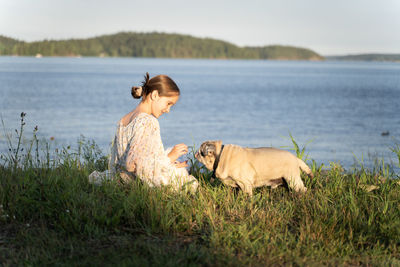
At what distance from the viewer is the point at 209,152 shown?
4.68 metres

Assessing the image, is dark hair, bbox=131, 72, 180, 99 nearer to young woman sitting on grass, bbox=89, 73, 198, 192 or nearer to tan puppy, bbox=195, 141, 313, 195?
young woman sitting on grass, bbox=89, 73, 198, 192

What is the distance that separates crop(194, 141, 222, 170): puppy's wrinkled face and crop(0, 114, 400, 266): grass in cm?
44

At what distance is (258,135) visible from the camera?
22.3m

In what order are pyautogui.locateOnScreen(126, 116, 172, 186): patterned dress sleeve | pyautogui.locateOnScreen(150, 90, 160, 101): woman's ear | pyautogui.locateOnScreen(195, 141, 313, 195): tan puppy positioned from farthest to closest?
1. pyautogui.locateOnScreen(150, 90, 160, 101): woman's ear
2. pyautogui.locateOnScreen(126, 116, 172, 186): patterned dress sleeve
3. pyautogui.locateOnScreen(195, 141, 313, 195): tan puppy

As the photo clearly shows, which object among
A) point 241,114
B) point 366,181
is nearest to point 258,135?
point 241,114

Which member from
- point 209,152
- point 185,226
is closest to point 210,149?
point 209,152

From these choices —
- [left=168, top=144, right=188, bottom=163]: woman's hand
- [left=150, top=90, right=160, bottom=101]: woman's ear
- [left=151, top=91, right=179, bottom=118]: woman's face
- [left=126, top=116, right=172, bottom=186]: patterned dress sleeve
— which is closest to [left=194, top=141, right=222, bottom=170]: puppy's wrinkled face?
[left=168, top=144, right=188, bottom=163]: woman's hand

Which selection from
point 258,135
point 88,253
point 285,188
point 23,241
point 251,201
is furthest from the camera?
point 258,135

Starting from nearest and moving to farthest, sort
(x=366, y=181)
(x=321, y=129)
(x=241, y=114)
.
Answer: (x=366, y=181)
(x=321, y=129)
(x=241, y=114)

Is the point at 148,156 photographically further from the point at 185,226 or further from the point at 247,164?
the point at 247,164

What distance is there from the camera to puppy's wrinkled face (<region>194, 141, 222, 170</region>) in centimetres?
464

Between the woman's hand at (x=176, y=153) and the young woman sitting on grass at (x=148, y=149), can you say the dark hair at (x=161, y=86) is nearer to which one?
the young woman sitting on grass at (x=148, y=149)

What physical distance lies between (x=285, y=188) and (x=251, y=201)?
27.2 inches

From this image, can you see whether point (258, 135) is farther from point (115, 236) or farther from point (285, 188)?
point (115, 236)
